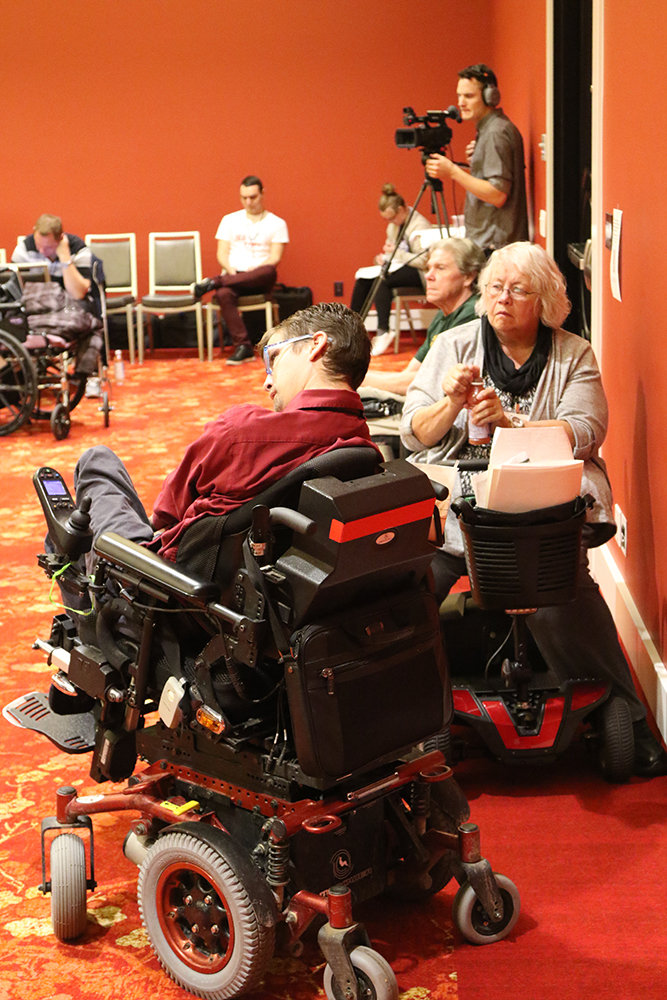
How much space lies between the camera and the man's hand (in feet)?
18.4

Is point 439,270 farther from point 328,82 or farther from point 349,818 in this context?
point 328,82

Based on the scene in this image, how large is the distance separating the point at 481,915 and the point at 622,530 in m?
1.73

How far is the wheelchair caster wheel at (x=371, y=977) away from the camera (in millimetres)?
1845

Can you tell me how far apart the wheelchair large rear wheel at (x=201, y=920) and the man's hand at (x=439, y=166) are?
432 cm

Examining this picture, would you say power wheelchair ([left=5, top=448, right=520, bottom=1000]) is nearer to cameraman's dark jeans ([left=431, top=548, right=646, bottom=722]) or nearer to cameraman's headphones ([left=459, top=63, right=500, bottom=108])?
cameraman's dark jeans ([left=431, top=548, right=646, bottom=722])

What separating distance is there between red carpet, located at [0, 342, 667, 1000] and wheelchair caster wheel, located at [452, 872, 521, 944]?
1.0 inches

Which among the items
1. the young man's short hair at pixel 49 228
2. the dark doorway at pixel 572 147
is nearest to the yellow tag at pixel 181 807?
the dark doorway at pixel 572 147

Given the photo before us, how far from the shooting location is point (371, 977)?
6.08 feet

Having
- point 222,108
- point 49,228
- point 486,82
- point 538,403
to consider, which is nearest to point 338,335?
point 538,403

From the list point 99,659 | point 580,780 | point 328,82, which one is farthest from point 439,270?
point 328,82

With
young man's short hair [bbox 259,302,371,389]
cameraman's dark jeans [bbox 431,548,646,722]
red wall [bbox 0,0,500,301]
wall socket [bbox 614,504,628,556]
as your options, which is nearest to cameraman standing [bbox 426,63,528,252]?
wall socket [bbox 614,504,628,556]

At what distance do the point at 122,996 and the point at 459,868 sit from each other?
0.65 m

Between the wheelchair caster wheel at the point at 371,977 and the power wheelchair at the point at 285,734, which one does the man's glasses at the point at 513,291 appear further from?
the wheelchair caster wheel at the point at 371,977

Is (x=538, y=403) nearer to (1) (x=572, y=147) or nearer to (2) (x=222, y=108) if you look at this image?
(1) (x=572, y=147)
